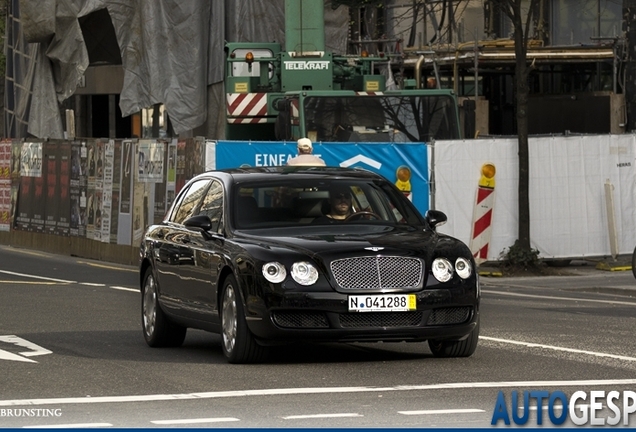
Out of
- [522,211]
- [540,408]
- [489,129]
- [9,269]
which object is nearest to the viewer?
[540,408]

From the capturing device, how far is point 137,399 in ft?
33.1

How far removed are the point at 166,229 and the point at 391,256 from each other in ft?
9.59

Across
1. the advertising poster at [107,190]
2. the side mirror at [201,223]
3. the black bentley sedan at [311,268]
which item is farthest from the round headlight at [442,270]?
the advertising poster at [107,190]

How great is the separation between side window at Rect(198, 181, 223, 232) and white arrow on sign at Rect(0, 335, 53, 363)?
5.56 ft

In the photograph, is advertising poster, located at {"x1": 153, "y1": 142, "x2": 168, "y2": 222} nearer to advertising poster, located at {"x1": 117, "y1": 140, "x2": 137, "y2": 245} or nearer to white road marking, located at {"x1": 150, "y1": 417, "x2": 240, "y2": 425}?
advertising poster, located at {"x1": 117, "y1": 140, "x2": 137, "y2": 245}

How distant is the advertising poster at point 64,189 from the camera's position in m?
30.6

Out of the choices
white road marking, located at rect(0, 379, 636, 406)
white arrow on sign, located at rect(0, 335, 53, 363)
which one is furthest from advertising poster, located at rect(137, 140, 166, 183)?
white road marking, located at rect(0, 379, 636, 406)

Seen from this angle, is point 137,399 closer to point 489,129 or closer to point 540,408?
point 540,408

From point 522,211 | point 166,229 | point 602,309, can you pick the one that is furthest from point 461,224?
point 166,229

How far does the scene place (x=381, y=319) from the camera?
38.3 ft

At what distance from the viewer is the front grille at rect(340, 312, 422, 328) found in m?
11.6

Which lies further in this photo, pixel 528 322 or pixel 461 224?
pixel 461 224

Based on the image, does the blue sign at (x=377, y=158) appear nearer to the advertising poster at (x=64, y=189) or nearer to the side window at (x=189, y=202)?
A: the advertising poster at (x=64, y=189)

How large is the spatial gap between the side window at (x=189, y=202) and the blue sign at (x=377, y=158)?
9427 millimetres
